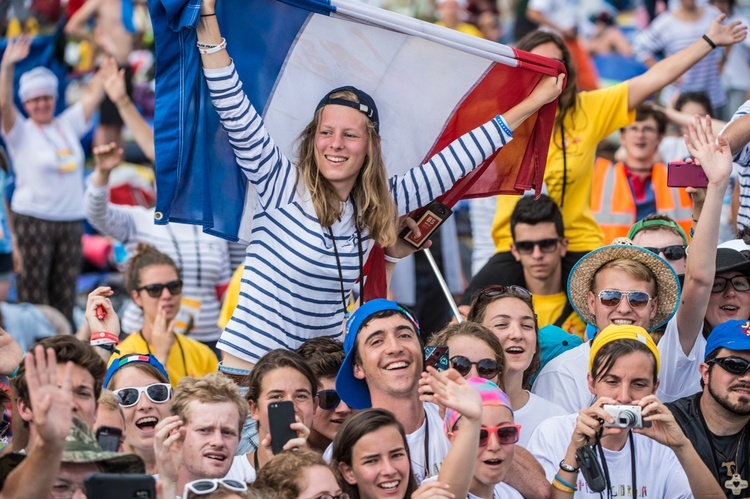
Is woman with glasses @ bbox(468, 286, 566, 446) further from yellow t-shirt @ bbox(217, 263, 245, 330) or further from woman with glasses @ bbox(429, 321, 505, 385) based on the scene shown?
yellow t-shirt @ bbox(217, 263, 245, 330)

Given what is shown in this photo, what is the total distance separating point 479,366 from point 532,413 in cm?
52

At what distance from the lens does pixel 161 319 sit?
7.59m

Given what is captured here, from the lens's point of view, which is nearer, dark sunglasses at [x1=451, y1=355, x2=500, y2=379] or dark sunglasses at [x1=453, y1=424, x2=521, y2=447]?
dark sunglasses at [x1=453, y1=424, x2=521, y2=447]

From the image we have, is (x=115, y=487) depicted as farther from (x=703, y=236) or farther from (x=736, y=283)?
(x=736, y=283)

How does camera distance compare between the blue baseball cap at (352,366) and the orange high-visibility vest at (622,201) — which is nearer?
the blue baseball cap at (352,366)

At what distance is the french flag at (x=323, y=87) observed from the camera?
571 cm

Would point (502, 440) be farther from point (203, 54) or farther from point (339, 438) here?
point (203, 54)

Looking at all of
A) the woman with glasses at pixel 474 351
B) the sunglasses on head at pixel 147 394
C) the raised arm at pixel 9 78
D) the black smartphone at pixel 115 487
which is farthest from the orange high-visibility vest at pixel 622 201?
the black smartphone at pixel 115 487

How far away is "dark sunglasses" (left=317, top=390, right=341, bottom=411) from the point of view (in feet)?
18.9

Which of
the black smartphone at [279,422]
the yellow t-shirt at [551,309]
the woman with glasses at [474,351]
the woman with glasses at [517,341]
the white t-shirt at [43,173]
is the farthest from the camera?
the white t-shirt at [43,173]

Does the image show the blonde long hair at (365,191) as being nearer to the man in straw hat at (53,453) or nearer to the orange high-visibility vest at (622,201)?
the man in straw hat at (53,453)

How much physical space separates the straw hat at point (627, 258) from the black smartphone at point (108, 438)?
2736 mm

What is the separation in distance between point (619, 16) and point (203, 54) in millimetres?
12273

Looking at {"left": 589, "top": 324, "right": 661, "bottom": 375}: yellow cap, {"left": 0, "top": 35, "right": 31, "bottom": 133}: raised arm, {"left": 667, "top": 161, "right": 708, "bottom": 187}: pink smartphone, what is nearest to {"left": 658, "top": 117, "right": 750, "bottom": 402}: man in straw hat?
{"left": 667, "top": 161, "right": 708, "bottom": 187}: pink smartphone
